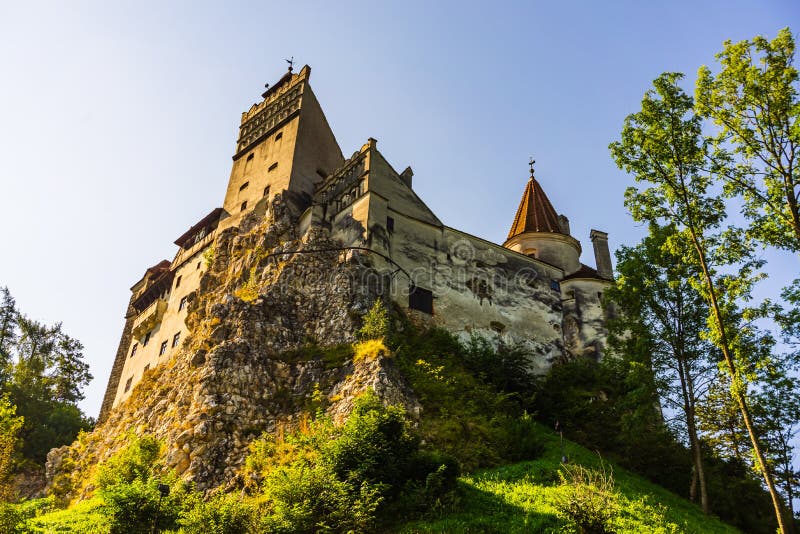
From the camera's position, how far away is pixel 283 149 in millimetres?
39406

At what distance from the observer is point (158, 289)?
4022cm

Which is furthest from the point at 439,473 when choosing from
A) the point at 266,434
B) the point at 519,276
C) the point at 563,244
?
the point at 563,244

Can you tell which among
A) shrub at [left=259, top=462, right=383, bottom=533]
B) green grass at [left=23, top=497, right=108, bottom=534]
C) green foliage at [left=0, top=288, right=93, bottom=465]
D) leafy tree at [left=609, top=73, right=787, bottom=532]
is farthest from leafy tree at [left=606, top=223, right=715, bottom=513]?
green foliage at [left=0, top=288, right=93, bottom=465]

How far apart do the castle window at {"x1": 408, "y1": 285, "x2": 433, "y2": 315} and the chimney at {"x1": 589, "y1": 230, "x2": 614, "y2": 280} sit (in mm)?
13306

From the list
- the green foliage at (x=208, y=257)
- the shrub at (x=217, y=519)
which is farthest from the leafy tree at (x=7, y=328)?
the shrub at (x=217, y=519)

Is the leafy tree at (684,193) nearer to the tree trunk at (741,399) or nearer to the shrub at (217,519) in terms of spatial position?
the tree trunk at (741,399)

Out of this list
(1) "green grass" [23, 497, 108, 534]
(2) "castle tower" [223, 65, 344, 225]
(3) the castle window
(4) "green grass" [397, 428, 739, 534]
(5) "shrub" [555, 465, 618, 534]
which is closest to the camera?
(5) "shrub" [555, 465, 618, 534]

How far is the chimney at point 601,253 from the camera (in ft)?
134

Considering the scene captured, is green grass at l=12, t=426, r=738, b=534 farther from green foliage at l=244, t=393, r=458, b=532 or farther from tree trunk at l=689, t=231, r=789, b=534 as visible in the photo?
tree trunk at l=689, t=231, r=789, b=534

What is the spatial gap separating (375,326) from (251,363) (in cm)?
515

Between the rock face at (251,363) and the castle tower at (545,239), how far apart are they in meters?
13.6

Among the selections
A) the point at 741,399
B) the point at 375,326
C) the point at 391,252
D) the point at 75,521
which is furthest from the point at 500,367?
the point at 75,521

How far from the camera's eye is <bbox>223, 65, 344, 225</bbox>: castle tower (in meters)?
38.1

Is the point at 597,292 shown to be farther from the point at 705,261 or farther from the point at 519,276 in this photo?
the point at 705,261
